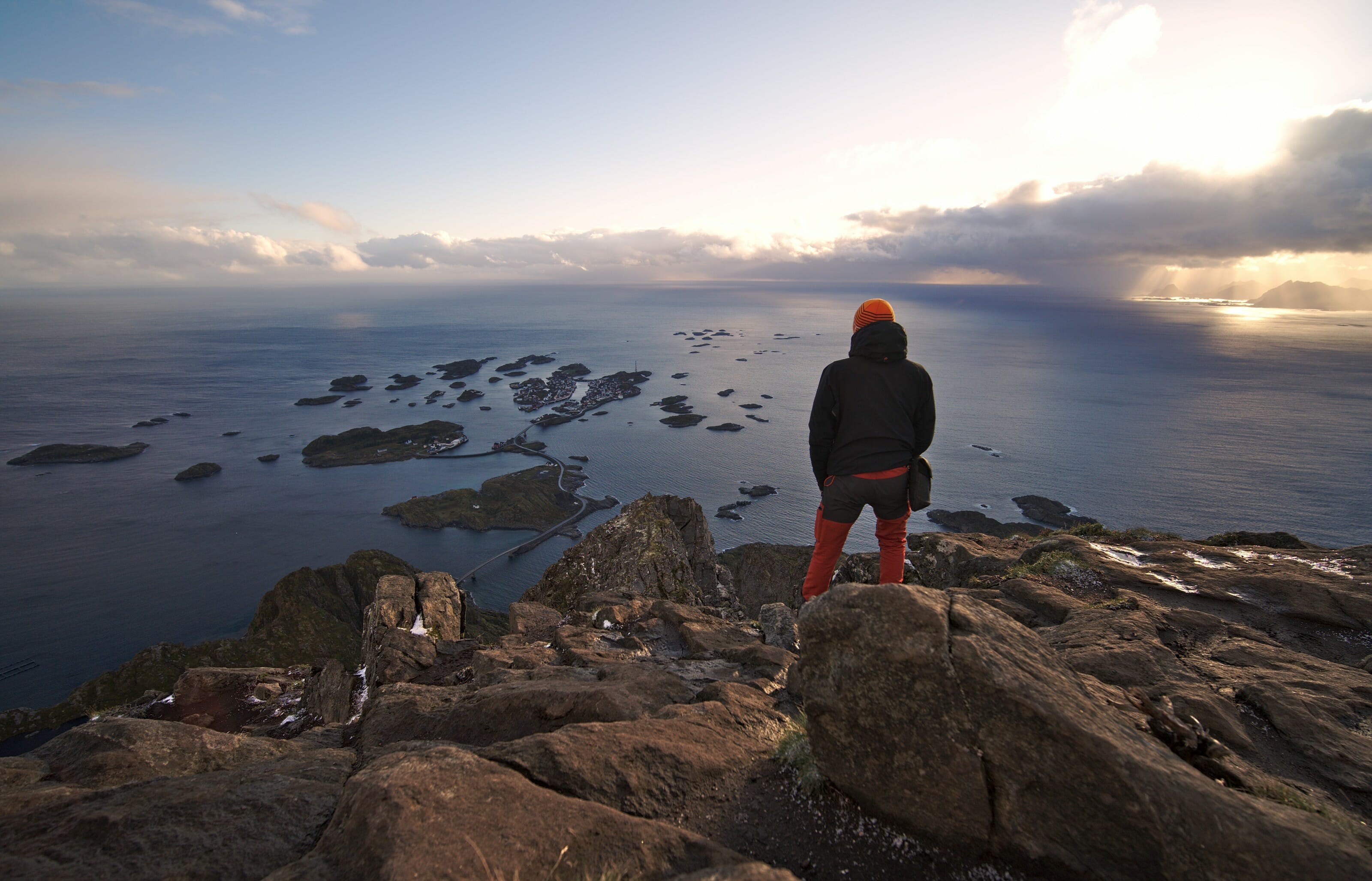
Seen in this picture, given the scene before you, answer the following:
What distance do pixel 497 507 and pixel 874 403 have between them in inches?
2906

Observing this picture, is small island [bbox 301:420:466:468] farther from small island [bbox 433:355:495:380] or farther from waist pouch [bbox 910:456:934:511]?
waist pouch [bbox 910:456:934:511]

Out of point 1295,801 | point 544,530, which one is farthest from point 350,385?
point 1295,801

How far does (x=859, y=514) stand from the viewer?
5961mm

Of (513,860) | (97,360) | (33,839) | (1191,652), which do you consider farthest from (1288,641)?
(97,360)

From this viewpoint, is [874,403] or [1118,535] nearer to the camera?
[874,403]

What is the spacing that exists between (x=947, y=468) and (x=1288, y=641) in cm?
7168

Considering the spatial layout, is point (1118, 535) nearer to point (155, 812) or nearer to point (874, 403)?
point (874, 403)

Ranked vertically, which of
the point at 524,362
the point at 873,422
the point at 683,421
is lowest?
the point at 683,421

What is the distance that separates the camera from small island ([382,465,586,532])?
233 ft

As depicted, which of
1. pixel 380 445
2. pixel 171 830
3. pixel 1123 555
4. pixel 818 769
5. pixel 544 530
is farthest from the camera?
pixel 380 445

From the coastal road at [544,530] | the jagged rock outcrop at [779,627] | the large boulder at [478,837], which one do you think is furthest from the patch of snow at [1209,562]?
the coastal road at [544,530]

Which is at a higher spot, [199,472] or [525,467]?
[199,472]

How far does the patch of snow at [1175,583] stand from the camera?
9.34m

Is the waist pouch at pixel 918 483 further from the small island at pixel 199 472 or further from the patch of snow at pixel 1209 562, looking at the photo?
the small island at pixel 199 472
